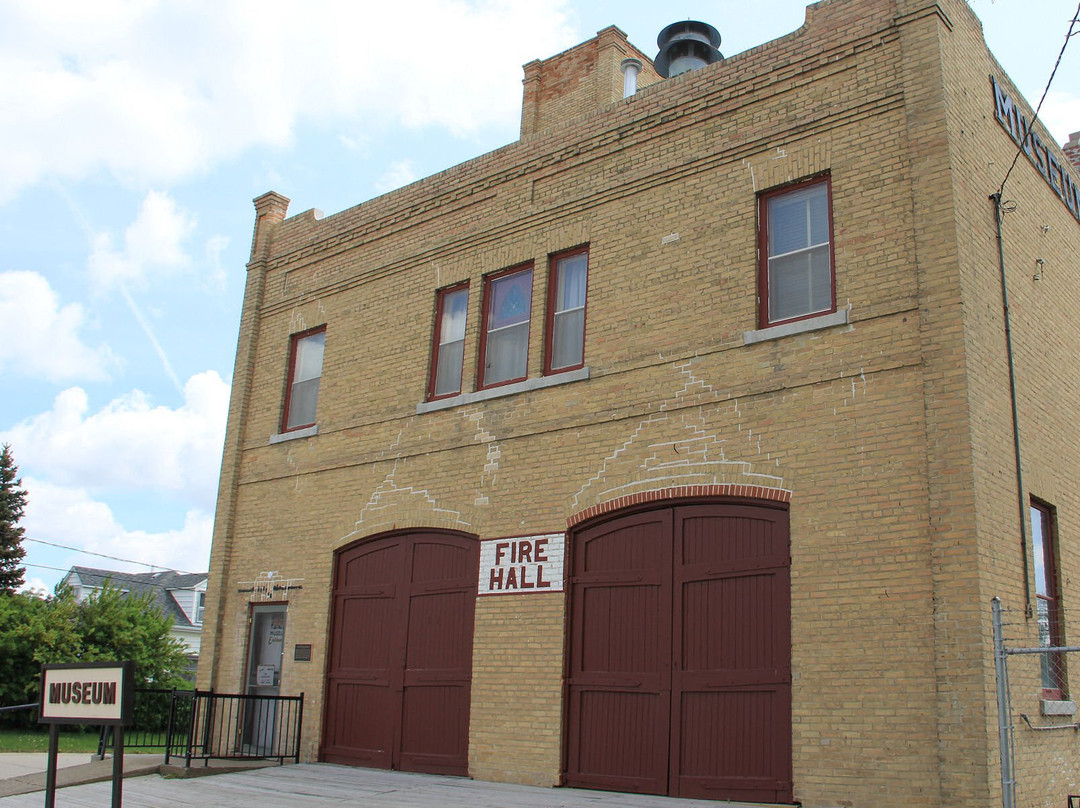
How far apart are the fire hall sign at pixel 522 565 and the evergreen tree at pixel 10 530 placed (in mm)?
27331

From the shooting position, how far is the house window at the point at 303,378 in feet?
51.7

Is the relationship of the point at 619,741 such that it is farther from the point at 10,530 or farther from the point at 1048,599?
the point at 10,530

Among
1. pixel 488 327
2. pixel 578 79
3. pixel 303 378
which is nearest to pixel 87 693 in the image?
pixel 488 327

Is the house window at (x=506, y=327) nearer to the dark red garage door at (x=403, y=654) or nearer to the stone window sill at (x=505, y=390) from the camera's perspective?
the stone window sill at (x=505, y=390)

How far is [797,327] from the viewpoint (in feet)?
33.9

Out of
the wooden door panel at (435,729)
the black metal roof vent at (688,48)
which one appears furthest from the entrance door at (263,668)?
the black metal roof vent at (688,48)

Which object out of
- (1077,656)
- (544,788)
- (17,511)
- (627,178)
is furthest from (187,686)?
(1077,656)

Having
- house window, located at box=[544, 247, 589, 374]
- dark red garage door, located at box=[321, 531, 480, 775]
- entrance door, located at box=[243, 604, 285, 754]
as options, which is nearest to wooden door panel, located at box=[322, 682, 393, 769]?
dark red garage door, located at box=[321, 531, 480, 775]

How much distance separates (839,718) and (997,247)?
5077 millimetres

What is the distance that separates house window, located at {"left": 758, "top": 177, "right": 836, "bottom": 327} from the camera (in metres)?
10.6

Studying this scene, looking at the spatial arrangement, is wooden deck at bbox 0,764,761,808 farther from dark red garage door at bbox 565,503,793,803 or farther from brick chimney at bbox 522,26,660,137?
brick chimney at bbox 522,26,660,137

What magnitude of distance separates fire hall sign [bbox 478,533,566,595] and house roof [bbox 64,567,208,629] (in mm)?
38412

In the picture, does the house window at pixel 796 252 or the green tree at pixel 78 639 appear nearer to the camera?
the house window at pixel 796 252

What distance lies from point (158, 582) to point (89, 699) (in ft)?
157
